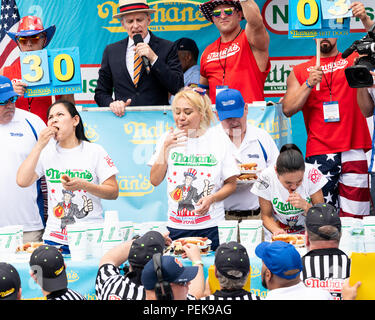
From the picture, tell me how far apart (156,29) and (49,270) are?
4.54 m

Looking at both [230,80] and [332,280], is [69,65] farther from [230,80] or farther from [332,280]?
[332,280]

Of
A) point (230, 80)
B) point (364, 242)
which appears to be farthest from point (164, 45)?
point (364, 242)

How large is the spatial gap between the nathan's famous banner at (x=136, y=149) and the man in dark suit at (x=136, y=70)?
5.6 inches

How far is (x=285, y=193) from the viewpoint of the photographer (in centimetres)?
505

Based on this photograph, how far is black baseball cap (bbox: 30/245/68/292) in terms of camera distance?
348 cm

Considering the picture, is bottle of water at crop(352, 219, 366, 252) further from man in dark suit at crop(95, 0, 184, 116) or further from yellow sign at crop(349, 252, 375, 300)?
man in dark suit at crop(95, 0, 184, 116)

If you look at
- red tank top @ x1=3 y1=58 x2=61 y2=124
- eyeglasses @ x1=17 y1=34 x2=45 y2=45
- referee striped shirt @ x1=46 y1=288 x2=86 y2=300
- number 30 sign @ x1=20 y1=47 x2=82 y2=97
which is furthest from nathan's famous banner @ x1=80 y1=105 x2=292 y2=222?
referee striped shirt @ x1=46 y1=288 x2=86 y2=300

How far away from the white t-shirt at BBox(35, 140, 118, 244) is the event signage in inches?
81.8

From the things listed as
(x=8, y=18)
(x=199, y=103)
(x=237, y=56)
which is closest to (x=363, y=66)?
(x=199, y=103)

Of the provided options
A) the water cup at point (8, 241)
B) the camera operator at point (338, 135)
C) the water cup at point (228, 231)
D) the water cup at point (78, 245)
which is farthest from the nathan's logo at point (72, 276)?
the camera operator at point (338, 135)

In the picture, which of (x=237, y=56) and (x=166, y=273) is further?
(x=237, y=56)

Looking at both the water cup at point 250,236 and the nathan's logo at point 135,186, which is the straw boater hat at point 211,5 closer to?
the nathan's logo at point 135,186

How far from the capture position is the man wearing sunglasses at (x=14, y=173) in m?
5.45

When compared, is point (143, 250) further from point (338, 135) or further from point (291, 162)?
point (338, 135)
